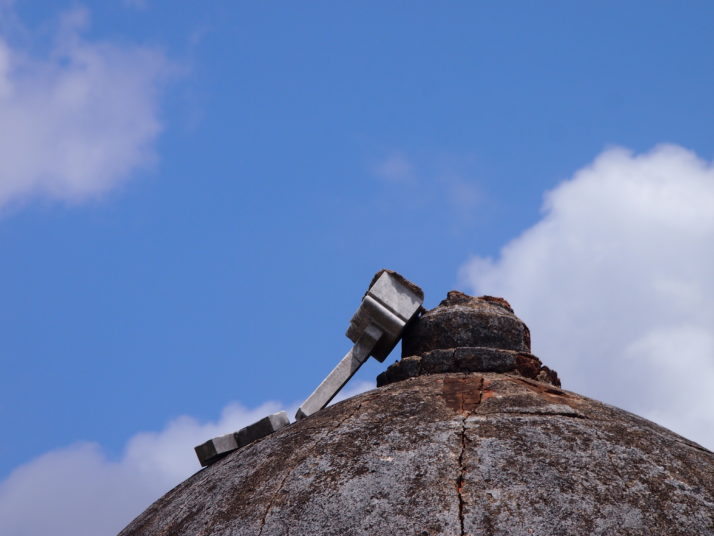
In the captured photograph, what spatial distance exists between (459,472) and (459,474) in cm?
2

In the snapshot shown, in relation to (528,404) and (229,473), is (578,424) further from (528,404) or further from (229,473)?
(229,473)

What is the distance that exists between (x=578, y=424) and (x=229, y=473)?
2.78m

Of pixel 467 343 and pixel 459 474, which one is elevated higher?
pixel 467 343

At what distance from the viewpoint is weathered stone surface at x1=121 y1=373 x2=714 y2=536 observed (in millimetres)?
6449

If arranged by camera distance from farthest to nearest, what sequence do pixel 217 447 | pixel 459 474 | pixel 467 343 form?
pixel 467 343, pixel 217 447, pixel 459 474

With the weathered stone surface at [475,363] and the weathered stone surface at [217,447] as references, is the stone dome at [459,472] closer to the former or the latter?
the weathered stone surface at [475,363]

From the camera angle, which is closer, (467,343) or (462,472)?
(462,472)

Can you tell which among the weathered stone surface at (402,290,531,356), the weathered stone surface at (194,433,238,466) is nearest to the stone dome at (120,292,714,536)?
the weathered stone surface at (194,433,238,466)

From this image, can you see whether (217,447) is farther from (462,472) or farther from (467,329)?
(462,472)

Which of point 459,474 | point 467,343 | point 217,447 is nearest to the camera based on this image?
point 459,474

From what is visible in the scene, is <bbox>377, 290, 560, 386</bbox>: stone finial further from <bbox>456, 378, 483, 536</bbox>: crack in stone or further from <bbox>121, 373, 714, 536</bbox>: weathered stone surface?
<bbox>456, 378, 483, 536</bbox>: crack in stone

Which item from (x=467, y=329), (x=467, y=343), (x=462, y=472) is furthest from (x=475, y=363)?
(x=462, y=472)

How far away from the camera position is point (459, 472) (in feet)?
22.4

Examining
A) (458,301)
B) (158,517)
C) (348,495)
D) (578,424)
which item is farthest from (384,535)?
(458,301)
